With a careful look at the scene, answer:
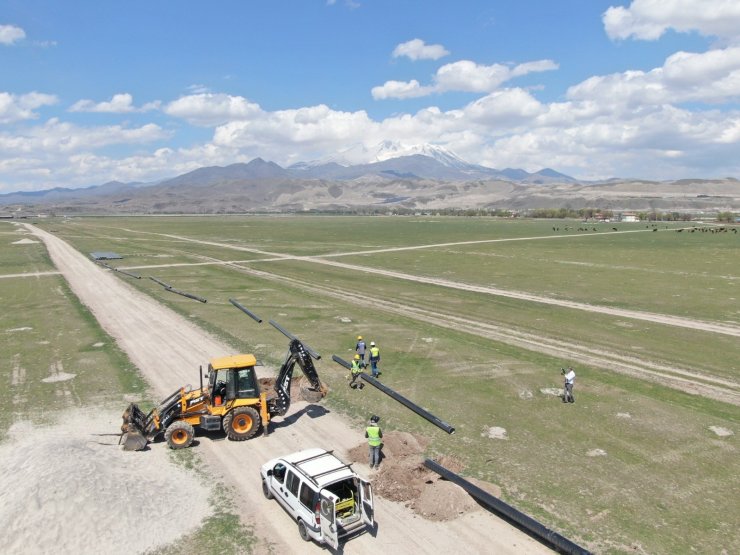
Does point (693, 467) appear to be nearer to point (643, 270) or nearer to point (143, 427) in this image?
point (143, 427)

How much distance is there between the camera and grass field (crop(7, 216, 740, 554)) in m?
16.1

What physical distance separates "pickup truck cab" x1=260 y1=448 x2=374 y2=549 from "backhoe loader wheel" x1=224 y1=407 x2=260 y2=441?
486 cm

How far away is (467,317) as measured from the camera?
137 feet

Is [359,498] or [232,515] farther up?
[359,498]

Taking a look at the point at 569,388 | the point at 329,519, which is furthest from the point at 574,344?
the point at 329,519

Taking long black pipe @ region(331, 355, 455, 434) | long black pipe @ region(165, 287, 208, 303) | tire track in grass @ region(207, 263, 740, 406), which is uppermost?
long black pipe @ region(165, 287, 208, 303)

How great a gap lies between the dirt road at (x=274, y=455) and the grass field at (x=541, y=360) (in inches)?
62.2

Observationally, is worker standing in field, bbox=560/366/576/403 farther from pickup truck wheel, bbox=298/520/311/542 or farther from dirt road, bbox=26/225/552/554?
pickup truck wheel, bbox=298/520/311/542

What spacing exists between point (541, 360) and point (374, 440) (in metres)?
16.6

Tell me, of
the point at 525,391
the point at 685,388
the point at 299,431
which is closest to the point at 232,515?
the point at 299,431

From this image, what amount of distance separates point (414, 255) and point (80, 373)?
65.0 meters

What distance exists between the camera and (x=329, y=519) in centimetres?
1325

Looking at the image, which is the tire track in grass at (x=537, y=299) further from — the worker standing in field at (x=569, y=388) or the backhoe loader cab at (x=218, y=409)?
the backhoe loader cab at (x=218, y=409)

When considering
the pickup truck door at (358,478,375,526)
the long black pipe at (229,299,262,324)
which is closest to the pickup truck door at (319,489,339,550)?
the pickup truck door at (358,478,375,526)
